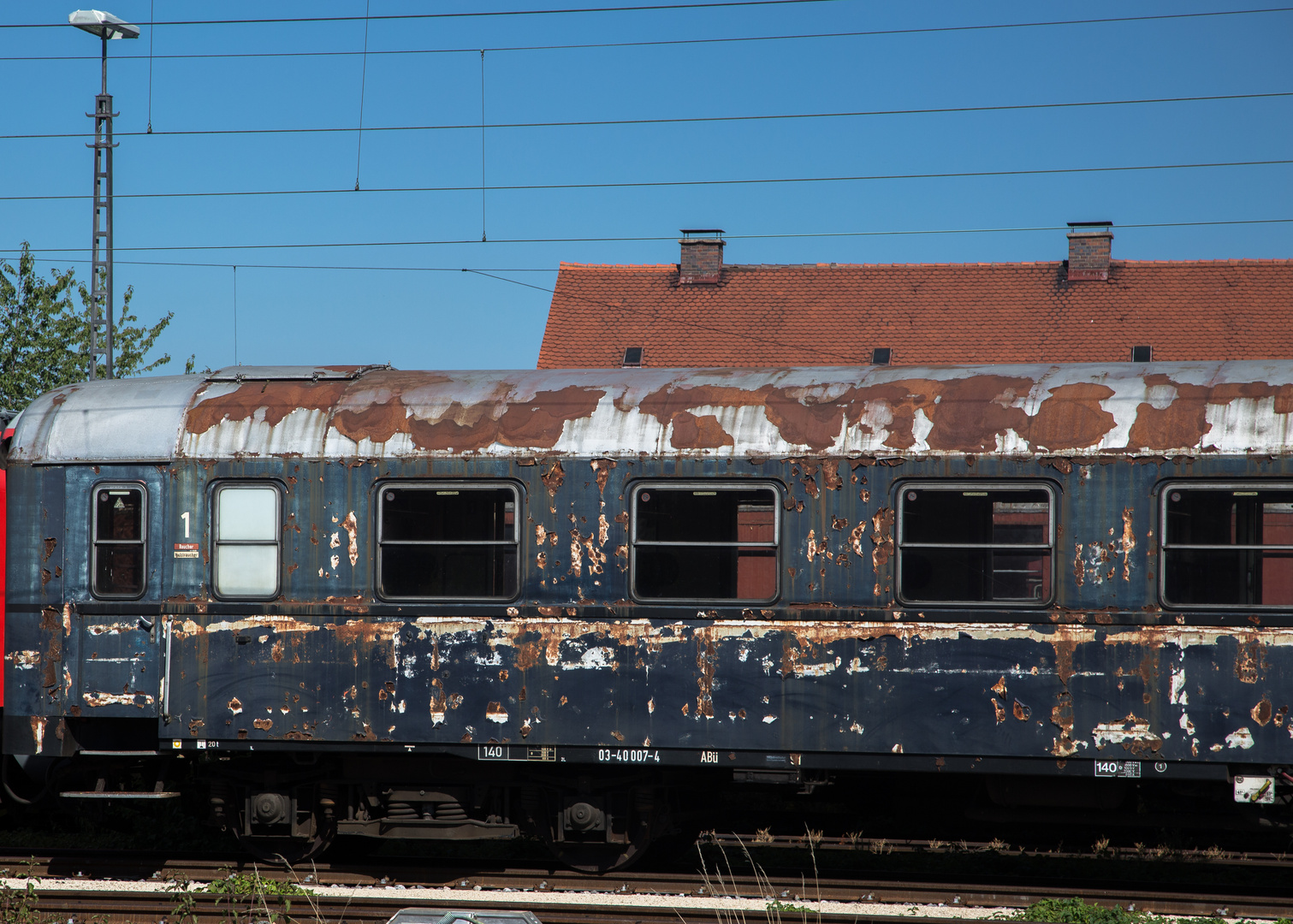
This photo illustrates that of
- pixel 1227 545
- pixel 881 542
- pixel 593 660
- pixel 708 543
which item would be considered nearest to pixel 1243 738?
pixel 1227 545

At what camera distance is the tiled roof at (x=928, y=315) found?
2517cm

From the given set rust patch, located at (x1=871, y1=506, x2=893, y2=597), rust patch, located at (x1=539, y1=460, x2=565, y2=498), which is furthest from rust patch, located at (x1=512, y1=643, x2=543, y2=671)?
rust patch, located at (x1=871, y1=506, x2=893, y2=597)

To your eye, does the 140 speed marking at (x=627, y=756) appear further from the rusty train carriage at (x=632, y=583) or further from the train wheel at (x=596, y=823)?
the train wheel at (x=596, y=823)

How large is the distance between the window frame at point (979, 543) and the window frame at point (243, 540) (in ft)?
13.3

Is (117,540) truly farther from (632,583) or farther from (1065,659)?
(1065,659)

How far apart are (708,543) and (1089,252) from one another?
21253 mm

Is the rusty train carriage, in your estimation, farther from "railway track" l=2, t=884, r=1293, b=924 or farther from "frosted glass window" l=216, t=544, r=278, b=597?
"railway track" l=2, t=884, r=1293, b=924

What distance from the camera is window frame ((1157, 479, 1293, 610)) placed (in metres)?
7.51

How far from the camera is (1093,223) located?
26.6 metres

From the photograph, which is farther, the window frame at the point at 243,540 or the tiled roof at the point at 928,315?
the tiled roof at the point at 928,315

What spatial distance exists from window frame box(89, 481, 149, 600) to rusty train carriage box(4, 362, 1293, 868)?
3 cm

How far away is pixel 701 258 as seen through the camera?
2819 centimetres

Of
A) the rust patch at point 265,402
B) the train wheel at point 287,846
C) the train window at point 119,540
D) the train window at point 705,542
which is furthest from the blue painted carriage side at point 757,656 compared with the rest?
the train wheel at point 287,846

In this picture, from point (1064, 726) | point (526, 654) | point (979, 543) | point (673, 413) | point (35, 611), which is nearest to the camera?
point (1064, 726)
